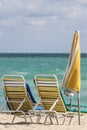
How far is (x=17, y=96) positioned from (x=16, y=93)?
0.06 metres

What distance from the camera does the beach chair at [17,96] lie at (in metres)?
10.3

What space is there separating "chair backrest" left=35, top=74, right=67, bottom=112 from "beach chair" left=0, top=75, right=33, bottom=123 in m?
0.32

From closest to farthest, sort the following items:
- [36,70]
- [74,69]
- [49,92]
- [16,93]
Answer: [74,69] → [49,92] → [16,93] → [36,70]

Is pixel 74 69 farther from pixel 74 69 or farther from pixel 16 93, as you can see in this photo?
pixel 16 93

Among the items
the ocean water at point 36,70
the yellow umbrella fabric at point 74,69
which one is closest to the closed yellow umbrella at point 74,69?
the yellow umbrella fabric at point 74,69

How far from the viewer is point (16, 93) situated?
10.4 m

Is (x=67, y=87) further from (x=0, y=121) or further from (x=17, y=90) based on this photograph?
(x=0, y=121)

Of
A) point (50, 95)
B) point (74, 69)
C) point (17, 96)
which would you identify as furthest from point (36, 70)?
point (74, 69)

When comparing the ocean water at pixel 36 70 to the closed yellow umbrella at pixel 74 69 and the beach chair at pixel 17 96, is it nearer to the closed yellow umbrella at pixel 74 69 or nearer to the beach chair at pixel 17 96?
the beach chair at pixel 17 96

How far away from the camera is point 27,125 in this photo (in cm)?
1021

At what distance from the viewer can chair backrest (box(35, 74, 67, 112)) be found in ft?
33.0

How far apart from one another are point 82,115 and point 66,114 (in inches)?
52.6

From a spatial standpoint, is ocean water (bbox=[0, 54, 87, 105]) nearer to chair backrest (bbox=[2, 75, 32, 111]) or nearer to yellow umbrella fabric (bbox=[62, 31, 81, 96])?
chair backrest (bbox=[2, 75, 32, 111])

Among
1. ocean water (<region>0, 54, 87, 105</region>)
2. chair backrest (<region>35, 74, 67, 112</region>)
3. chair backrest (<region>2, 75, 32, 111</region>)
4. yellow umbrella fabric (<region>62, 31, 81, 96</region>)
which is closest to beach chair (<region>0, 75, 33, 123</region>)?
chair backrest (<region>2, 75, 32, 111</region>)
